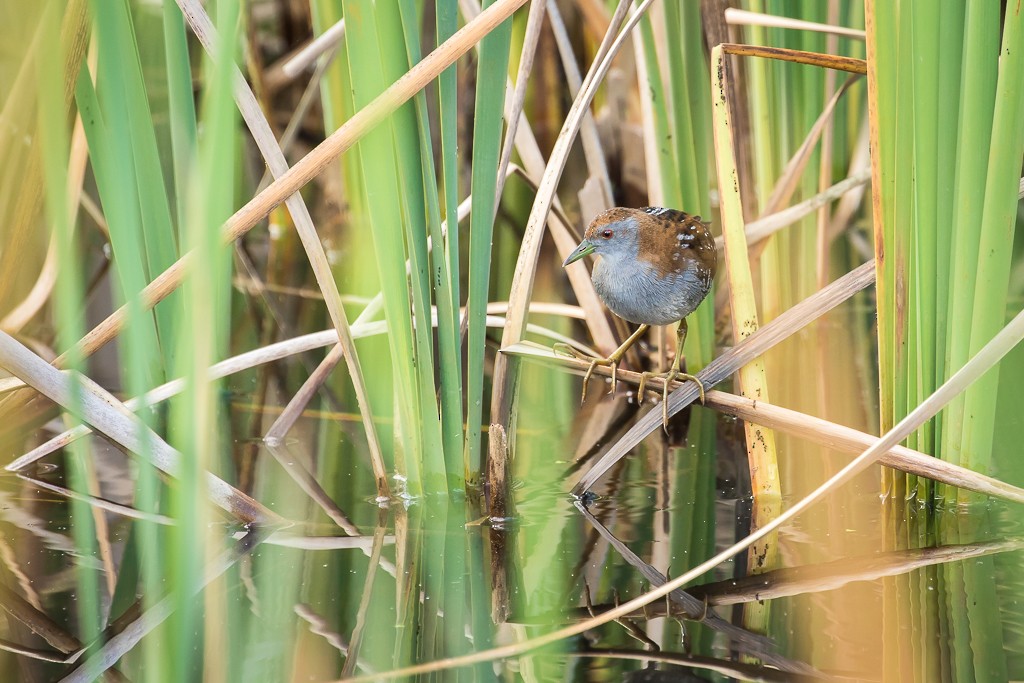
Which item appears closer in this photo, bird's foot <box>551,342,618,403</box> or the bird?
bird's foot <box>551,342,618,403</box>

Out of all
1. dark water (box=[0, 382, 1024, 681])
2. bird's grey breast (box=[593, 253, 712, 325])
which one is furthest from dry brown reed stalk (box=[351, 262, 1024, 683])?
bird's grey breast (box=[593, 253, 712, 325])

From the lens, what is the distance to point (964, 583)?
84.2 inches

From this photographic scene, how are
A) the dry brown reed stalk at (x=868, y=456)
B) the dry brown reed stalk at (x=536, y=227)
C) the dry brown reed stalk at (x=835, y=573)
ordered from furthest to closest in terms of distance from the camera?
the dry brown reed stalk at (x=536, y=227) < the dry brown reed stalk at (x=835, y=573) < the dry brown reed stalk at (x=868, y=456)

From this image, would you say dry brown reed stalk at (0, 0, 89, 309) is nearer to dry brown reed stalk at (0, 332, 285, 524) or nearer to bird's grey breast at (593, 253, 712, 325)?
dry brown reed stalk at (0, 332, 285, 524)

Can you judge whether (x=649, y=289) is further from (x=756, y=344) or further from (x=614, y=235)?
(x=756, y=344)

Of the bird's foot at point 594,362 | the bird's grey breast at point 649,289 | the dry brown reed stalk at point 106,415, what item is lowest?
the dry brown reed stalk at point 106,415

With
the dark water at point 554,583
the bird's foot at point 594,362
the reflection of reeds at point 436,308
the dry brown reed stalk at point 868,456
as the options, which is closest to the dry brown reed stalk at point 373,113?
the reflection of reeds at point 436,308

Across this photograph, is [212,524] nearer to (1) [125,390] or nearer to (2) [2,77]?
(1) [125,390]

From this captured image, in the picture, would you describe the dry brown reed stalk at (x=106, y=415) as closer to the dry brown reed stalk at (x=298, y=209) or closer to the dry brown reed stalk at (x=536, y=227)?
the dry brown reed stalk at (x=298, y=209)

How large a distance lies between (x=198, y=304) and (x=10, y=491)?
66.0 inches

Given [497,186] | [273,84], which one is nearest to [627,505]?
[497,186]

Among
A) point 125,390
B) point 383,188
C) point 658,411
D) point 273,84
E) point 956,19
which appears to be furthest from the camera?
point 273,84

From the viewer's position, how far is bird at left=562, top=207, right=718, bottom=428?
2.89 meters

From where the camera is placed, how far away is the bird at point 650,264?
9.47ft
